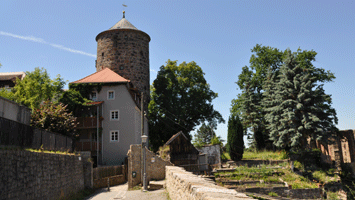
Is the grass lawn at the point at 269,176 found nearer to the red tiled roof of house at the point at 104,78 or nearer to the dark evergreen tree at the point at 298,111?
the dark evergreen tree at the point at 298,111

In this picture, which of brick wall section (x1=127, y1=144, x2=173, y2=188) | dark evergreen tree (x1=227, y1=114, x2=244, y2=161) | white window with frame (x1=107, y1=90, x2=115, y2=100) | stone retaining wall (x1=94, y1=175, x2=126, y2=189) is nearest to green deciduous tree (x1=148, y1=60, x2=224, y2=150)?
dark evergreen tree (x1=227, y1=114, x2=244, y2=161)

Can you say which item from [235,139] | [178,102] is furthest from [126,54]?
[235,139]

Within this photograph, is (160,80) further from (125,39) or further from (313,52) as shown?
(313,52)

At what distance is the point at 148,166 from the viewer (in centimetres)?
2172

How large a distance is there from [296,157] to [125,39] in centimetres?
2406

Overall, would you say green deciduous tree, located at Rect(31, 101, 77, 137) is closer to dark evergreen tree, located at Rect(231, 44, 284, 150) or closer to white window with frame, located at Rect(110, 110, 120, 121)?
white window with frame, located at Rect(110, 110, 120, 121)

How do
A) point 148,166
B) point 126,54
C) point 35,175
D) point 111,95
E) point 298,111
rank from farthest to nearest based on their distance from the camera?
point 126,54 < point 111,95 < point 298,111 < point 148,166 < point 35,175

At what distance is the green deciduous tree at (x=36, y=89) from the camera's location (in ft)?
103

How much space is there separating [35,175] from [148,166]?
34.9 ft

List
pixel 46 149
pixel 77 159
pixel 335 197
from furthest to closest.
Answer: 1. pixel 335 197
2. pixel 77 159
3. pixel 46 149

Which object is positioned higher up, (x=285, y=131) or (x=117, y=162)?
(x=285, y=131)

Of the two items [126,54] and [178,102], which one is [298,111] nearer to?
[178,102]

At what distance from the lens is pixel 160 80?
4200 centimetres

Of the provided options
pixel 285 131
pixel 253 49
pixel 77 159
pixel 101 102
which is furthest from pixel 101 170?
pixel 253 49
